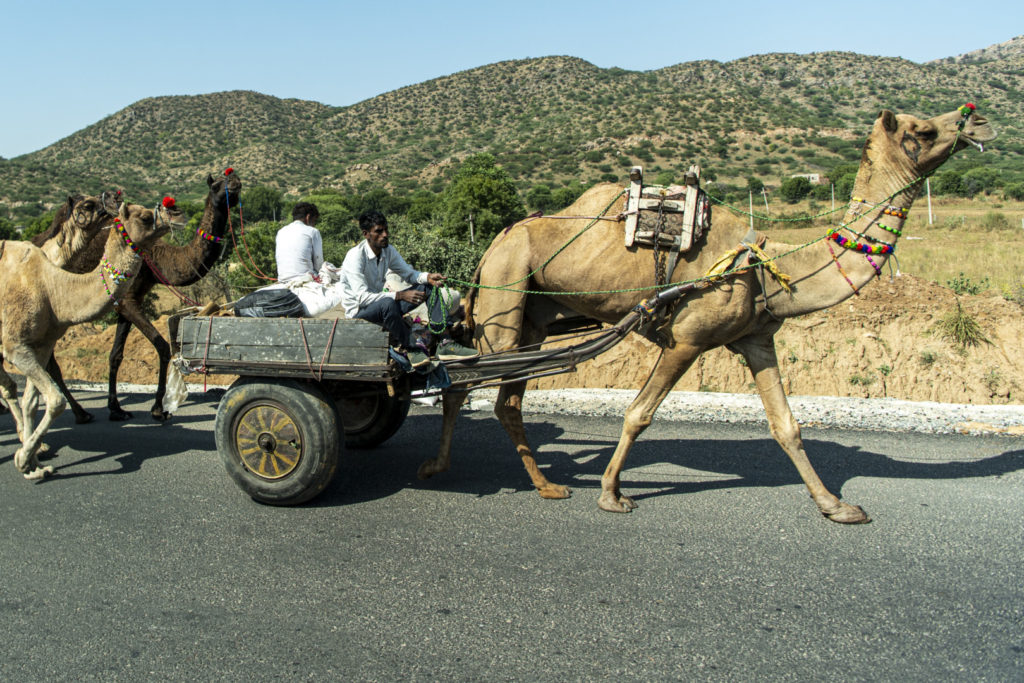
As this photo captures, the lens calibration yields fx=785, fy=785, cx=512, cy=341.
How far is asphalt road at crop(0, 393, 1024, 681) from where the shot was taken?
3.88 meters

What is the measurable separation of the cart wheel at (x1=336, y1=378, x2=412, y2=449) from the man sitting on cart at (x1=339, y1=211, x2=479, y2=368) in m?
1.36

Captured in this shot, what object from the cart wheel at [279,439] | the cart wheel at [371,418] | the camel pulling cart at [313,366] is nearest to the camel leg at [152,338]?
the cart wheel at [371,418]

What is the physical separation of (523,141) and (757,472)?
268ft

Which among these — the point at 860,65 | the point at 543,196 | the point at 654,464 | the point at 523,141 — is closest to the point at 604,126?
the point at 523,141

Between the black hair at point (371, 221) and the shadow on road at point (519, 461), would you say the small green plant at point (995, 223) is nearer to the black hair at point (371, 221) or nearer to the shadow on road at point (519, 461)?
the shadow on road at point (519, 461)

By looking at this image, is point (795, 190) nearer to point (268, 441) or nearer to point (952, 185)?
point (952, 185)

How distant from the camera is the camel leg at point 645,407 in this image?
586 cm

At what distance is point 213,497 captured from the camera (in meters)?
6.44

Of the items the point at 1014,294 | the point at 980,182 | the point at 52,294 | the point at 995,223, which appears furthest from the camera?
the point at 980,182

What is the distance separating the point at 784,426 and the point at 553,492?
1.82 metres

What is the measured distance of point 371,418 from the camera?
761 centimetres

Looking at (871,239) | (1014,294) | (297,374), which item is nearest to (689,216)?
(871,239)

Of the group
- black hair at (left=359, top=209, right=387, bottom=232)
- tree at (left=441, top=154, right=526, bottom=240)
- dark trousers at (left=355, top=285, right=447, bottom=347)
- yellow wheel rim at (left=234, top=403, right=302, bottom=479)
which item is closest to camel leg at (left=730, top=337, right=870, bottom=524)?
dark trousers at (left=355, top=285, right=447, bottom=347)

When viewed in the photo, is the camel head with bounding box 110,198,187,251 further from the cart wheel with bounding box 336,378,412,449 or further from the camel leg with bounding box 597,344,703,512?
the camel leg with bounding box 597,344,703,512
